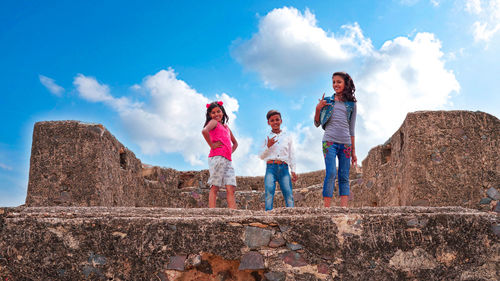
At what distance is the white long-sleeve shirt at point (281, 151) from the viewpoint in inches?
190

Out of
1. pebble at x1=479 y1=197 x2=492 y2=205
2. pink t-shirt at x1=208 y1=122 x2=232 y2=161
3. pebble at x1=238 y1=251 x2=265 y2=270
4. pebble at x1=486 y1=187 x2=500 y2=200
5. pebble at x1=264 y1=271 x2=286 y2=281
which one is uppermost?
pink t-shirt at x1=208 y1=122 x2=232 y2=161

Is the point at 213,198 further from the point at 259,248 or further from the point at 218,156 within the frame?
the point at 259,248

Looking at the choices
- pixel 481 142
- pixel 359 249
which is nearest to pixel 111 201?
pixel 359 249

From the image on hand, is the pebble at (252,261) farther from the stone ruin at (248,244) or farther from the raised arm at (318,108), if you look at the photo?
the raised arm at (318,108)

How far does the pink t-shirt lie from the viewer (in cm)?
490

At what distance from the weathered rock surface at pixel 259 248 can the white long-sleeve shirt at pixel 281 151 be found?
2128 mm

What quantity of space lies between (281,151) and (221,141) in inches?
29.1

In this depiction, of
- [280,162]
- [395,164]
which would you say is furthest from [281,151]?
[395,164]

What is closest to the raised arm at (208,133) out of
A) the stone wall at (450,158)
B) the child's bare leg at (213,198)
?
the child's bare leg at (213,198)

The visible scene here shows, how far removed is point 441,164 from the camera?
4637 millimetres

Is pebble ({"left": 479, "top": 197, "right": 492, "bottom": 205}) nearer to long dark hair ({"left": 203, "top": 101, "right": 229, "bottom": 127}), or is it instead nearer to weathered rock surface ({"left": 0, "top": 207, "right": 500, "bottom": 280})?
weathered rock surface ({"left": 0, "top": 207, "right": 500, "bottom": 280})

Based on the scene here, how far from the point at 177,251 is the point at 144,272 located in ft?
0.83

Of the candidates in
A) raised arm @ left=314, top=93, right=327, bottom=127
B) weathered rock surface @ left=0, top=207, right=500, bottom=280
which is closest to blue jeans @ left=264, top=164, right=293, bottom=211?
raised arm @ left=314, top=93, right=327, bottom=127

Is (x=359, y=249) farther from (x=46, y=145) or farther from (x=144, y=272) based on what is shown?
(x=46, y=145)
